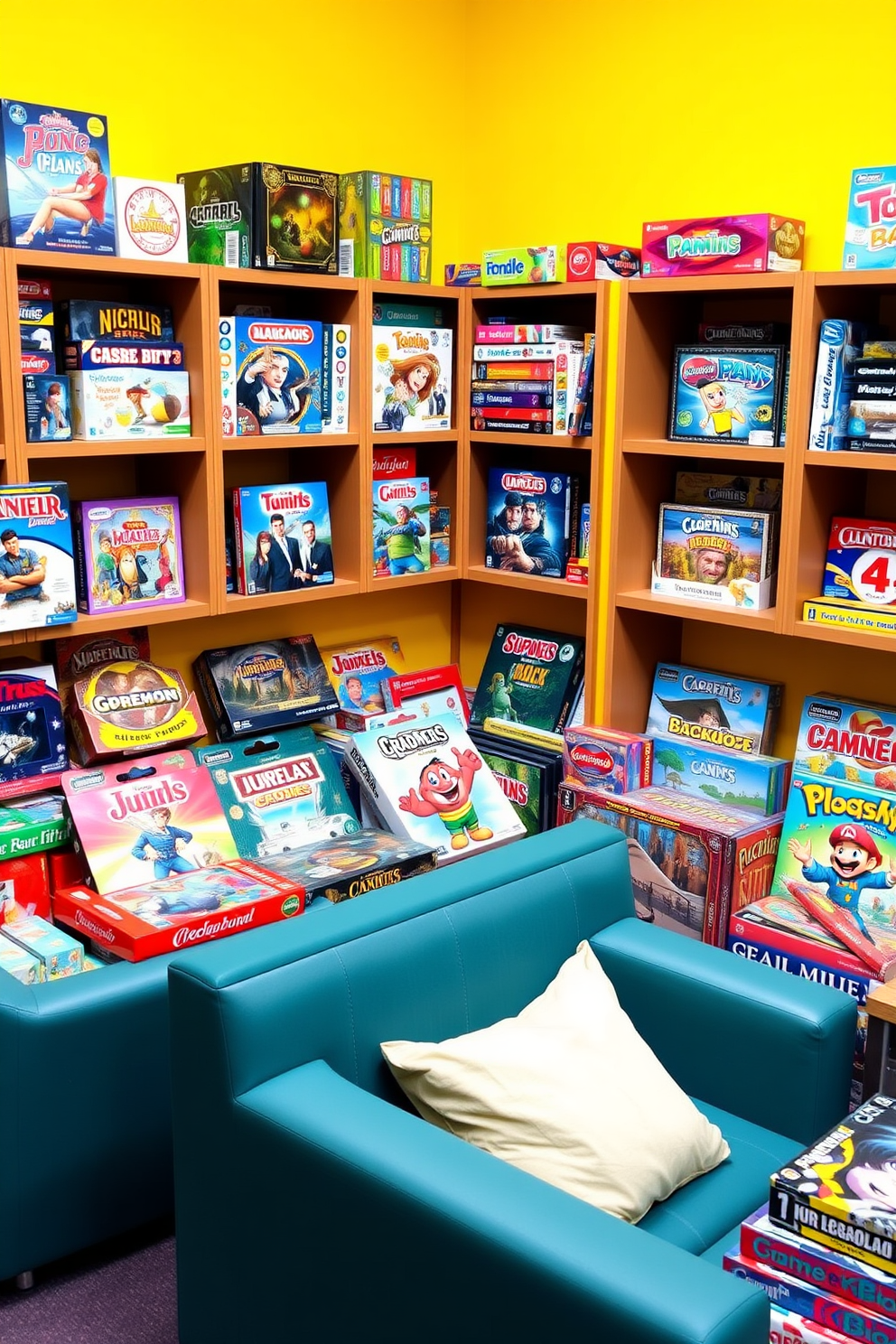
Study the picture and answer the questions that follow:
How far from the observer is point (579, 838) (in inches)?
102

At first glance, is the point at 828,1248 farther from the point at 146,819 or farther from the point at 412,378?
the point at 412,378

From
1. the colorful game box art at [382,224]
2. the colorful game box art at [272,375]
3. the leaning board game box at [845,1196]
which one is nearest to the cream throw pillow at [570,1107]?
the leaning board game box at [845,1196]

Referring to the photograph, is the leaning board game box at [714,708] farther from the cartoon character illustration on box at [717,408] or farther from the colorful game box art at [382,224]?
the colorful game box art at [382,224]

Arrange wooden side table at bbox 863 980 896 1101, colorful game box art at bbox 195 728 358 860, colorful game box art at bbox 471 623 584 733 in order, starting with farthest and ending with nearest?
colorful game box art at bbox 471 623 584 733
colorful game box art at bbox 195 728 358 860
wooden side table at bbox 863 980 896 1101

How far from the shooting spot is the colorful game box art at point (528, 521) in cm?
369

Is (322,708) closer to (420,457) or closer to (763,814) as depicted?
(420,457)

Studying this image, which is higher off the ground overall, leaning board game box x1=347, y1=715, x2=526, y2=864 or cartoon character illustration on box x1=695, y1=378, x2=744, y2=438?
cartoon character illustration on box x1=695, y1=378, x2=744, y2=438

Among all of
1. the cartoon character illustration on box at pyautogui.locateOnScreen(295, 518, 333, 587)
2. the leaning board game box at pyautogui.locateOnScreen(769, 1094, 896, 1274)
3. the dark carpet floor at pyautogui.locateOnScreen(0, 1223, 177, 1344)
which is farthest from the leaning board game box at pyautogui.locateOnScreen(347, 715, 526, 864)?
the leaning board game box at pyautogui.locateOnScreen(769, 1094, 896, 1274)

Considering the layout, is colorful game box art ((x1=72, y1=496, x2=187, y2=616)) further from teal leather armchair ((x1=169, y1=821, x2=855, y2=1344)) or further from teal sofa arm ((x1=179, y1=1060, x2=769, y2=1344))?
teal sofa arm ((x1=179, y1=1060, x2=769, y2=1344))

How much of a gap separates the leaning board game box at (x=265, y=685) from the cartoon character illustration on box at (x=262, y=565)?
0.89 ft

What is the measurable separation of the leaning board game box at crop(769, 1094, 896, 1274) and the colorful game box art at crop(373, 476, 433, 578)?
7.08 ft

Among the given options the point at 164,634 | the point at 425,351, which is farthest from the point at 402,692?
the point at 425,351

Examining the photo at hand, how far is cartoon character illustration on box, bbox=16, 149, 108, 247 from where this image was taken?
9.12 feet

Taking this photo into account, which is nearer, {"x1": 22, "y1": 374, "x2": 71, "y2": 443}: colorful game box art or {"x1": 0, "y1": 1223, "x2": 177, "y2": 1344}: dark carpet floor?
{"x1": 0, "y1": 1223, "x2": 177, "y2": 1344}: dark carpet floor
